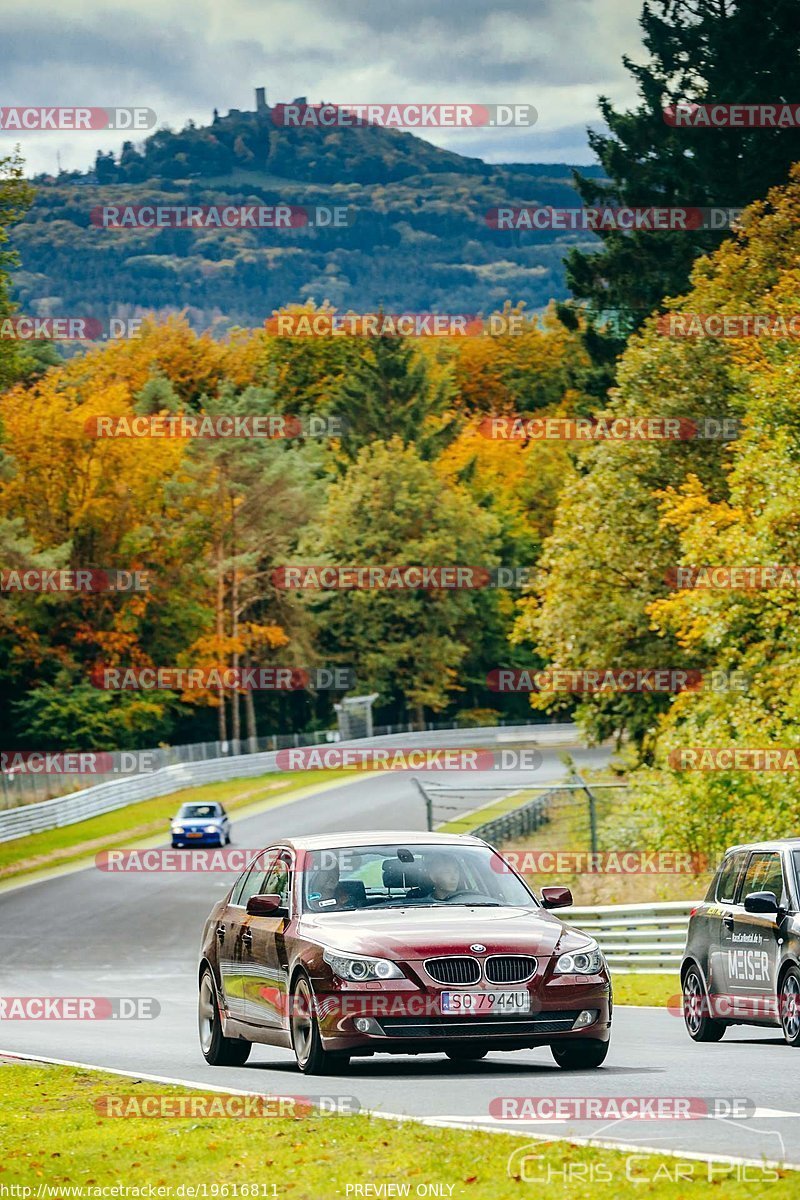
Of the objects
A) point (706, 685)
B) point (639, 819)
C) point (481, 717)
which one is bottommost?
point (481, 717)

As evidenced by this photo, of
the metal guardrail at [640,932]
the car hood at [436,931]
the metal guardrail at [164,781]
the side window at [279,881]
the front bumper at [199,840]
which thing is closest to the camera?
the car hood at [436,931]

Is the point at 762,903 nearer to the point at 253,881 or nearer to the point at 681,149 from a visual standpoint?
the point at 253,881

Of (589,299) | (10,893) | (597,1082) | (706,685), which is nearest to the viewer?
(597,1082)

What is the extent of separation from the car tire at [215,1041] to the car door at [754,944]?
3819 mm

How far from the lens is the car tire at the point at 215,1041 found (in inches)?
571

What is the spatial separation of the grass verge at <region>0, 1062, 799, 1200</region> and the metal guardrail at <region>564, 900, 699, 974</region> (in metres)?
15.3

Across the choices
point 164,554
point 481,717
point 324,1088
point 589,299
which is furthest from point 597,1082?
point 481,717

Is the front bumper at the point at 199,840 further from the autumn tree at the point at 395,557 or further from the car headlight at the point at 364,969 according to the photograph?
the autumn tree at the point at 395,557

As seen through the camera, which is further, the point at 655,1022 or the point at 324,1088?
the point at 655,1022

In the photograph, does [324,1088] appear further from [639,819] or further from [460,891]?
[639,819]

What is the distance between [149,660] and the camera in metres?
88.1

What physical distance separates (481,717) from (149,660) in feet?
84.1

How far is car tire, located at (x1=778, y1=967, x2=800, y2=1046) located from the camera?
1459cm

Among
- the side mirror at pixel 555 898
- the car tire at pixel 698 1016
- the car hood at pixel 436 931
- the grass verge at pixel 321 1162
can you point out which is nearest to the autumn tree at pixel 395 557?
the car tire at pixel 698 1016
